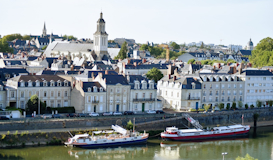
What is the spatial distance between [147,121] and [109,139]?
750 centimetres

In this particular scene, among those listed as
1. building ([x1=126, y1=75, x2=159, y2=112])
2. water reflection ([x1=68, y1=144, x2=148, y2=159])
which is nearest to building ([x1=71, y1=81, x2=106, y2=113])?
building ([x1=126, y1=75, x2=159, y2=112])

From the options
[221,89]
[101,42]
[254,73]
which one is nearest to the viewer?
[221,89]

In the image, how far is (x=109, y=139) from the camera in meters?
42.5

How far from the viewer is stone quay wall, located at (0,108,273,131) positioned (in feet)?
139

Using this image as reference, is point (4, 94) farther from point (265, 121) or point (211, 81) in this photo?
point (265, 121)

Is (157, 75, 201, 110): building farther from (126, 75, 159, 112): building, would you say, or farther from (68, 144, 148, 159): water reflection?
(68, 144, 148, 159): water reflection

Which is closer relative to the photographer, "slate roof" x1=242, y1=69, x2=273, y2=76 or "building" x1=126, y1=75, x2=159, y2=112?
"building" x1=126, y1=75, x2=159, y2=112

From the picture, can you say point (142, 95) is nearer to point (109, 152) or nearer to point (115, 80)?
point (115, 80)

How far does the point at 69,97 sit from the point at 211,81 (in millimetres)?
19363

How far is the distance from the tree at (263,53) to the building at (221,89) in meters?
41.2

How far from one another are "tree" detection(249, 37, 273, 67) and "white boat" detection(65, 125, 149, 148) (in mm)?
64054

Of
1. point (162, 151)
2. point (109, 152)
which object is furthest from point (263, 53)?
point (109, 152)

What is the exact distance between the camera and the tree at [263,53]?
4099 inches

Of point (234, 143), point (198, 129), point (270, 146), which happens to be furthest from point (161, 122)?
point (270, 146)
